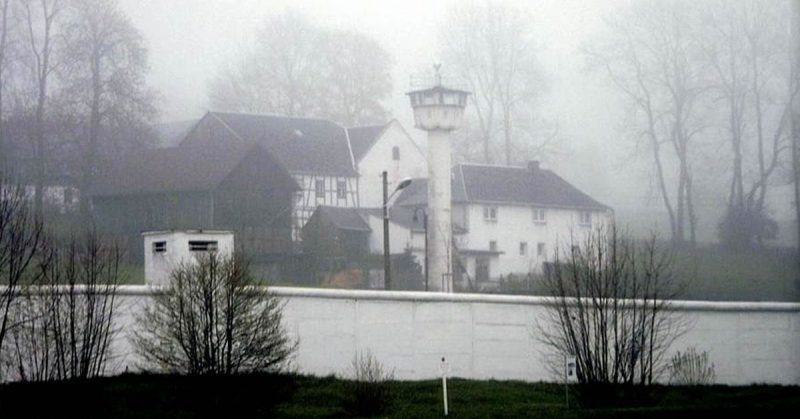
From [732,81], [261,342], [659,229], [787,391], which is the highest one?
[732,81]

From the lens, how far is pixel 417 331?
1794 centimetres

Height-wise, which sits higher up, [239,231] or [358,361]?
[239,231]

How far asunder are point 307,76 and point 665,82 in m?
11.0

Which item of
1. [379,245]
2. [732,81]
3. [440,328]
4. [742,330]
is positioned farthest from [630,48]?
[440,328]

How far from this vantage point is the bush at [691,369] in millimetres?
18531

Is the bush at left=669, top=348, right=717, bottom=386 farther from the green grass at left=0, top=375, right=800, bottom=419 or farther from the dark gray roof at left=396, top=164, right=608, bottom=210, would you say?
the dark gray roof at left=396, top=164, right=608, bottom=210

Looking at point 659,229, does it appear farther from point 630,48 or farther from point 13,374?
point 13,374

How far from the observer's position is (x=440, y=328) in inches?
706

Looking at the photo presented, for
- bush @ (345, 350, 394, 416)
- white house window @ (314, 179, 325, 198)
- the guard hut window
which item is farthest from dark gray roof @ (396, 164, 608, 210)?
bush @ (345, 350, 394, 416)

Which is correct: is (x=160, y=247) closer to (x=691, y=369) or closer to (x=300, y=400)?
(x=300, y=400)

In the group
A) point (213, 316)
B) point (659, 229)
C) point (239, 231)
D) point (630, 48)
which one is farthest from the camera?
point (630, 48)

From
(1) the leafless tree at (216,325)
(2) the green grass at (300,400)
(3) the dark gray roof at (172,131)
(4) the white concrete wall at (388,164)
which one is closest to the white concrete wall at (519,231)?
(4) the white concrete wall at (388,164)

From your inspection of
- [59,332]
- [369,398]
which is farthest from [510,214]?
[59,332]

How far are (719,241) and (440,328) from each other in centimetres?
1816
